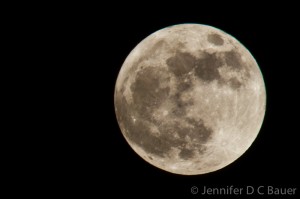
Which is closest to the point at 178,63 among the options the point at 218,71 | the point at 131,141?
the point at 218,71

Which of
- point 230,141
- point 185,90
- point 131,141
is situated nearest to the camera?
point 185,90

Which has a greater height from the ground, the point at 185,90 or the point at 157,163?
the point at 185,90

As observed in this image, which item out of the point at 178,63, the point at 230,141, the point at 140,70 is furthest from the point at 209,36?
the point at 230,141

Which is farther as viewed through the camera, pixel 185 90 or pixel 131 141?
pixel 131 141

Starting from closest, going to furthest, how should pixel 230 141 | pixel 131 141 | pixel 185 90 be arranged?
pixel 185 90 → pixel 230 141 → pixel 131 141

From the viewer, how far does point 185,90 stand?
14.7ft

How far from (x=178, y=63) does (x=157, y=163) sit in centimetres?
151

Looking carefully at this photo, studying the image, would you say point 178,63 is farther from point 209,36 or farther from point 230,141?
point 230,141

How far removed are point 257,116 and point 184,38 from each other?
1.45 m

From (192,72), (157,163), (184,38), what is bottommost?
(157,163)

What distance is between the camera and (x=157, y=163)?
520cm

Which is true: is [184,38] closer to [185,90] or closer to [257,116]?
[185,90]

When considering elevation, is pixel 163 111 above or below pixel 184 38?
below

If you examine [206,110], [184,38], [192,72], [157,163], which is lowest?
[157,163]
